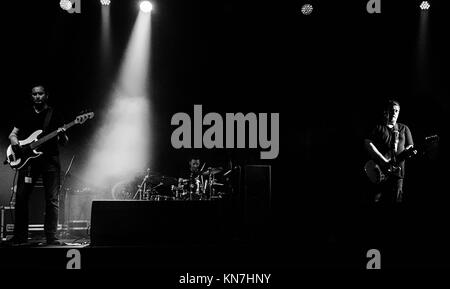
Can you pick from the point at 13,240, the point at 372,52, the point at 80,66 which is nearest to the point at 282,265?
the point at 13,240

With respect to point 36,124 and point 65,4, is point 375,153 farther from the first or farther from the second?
point 65,4

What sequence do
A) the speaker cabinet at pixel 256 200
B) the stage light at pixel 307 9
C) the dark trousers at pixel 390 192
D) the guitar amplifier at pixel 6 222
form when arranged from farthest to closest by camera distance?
the stage light at pixel 307 9 → the guitar amplifier at pixel 6 222 → the dark trousers at pixel 390 192 → the speaker cabinet at pixel 256 200

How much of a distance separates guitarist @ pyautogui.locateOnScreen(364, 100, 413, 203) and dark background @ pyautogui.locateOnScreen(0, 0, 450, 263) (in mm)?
927

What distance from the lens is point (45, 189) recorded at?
512 cm

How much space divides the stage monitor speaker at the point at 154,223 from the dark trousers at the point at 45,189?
0.79 meters

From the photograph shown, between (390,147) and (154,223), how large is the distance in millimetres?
3058

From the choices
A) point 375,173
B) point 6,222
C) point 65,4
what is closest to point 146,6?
point 65,4

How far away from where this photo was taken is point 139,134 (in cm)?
840

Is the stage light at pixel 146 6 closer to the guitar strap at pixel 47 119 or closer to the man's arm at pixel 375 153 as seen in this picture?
the guitar strap at pixel 47 119

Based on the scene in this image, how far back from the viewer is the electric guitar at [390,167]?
17.8 feet

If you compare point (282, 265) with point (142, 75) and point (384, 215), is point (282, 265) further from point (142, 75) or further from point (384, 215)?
point (142, 75)

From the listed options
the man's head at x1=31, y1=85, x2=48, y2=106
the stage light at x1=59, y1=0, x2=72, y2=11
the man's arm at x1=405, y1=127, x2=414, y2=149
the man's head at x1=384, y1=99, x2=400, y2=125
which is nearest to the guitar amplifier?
the man's head at x1=31, y1=85, x2=48, y2=106

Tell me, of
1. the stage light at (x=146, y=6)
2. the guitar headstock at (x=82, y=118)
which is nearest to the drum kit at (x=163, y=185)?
the guitar headstock at (x=82, y=118)
